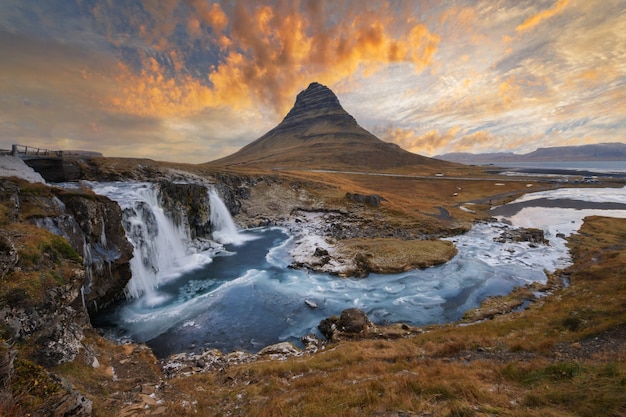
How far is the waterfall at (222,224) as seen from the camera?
4722 cm

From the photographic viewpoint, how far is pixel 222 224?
168ft

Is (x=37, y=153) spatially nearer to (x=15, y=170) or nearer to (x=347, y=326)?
(x=15, y=170)

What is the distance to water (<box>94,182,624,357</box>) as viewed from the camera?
20844 mm

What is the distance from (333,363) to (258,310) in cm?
1217

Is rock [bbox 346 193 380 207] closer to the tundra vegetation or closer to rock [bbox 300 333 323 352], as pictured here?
the tundra vegetation

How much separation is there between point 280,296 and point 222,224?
28351 millimetres

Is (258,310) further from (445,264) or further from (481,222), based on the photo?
(481,222)

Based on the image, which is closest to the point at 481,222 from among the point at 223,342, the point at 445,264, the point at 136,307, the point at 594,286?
the point at 445,264

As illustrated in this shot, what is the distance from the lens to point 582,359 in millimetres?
11125

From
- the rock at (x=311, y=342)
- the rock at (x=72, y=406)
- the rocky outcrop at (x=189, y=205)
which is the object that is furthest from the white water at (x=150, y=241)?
the rock at (x=72, y=406)

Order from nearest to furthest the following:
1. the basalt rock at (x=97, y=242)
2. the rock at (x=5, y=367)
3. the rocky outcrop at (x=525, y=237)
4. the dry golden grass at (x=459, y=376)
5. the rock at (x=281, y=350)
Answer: the rock at (x=5, y=367) < the dry golden grass at (x=459, y=376) < the rock at (x=281, y=350) < the basalt rock at (x=97, y=242) < the rocky outcrop at (x=525, y=237)

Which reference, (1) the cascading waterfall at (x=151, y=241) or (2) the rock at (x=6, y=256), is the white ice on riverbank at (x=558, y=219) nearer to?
(1) the cascading waterfall at (x=151, y=241)

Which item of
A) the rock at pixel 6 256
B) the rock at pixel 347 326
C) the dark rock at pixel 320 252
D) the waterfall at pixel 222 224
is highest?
the rock at pixel 6 256

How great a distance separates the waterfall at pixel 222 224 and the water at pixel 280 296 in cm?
694
